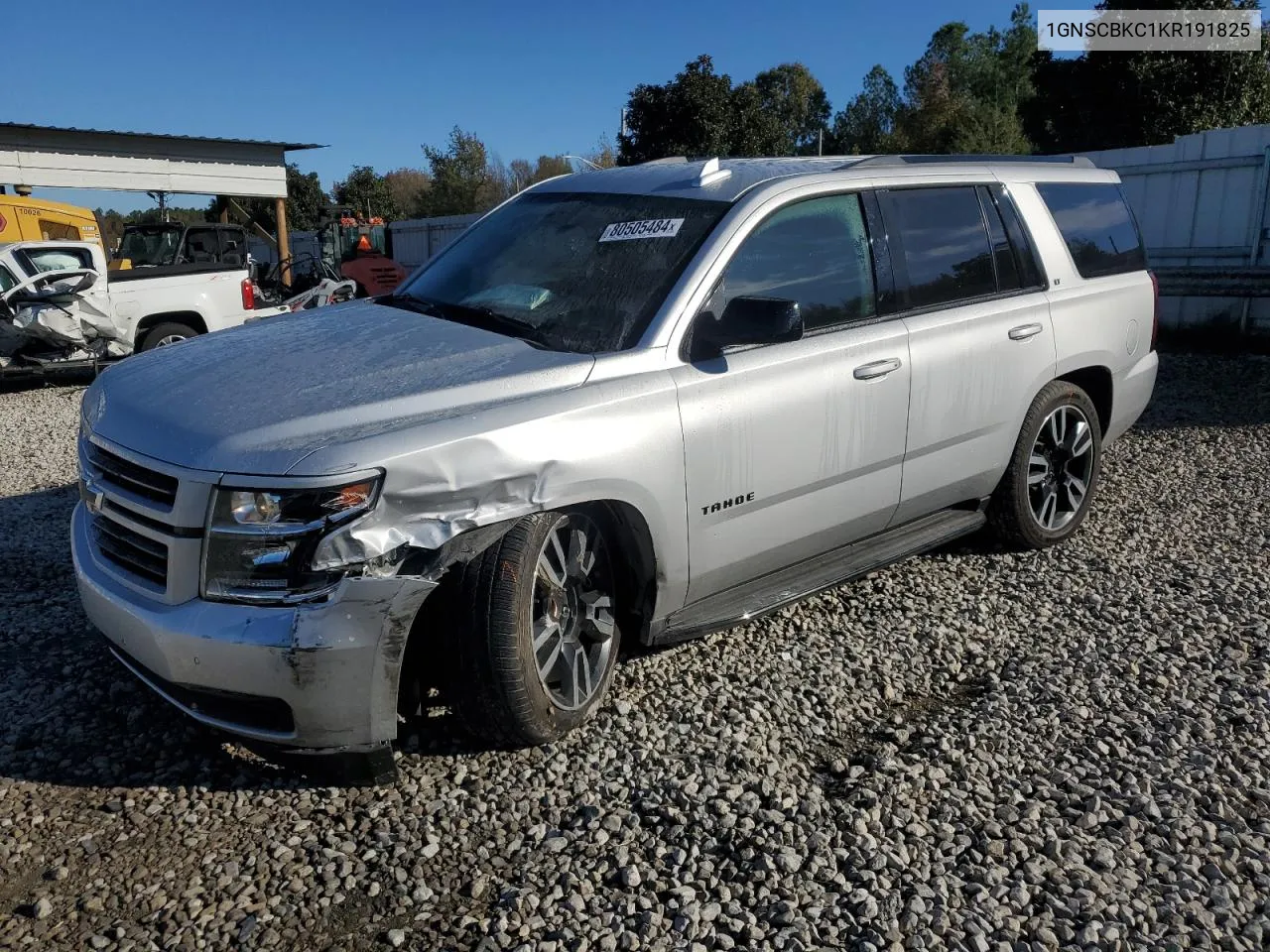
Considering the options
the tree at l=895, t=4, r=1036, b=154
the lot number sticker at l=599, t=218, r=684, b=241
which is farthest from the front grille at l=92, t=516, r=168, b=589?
the tree at l=895, t=4, r=1036, b=154

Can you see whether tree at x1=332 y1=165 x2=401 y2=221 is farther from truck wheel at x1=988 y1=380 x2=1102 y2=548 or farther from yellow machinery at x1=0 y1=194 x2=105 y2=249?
truck wheel at x1=988 y1=380 x2=1102 y2=548

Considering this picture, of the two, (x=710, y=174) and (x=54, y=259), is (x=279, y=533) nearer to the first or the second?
(x=710, y=174)

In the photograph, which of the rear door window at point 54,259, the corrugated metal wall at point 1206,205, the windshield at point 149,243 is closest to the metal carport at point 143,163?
the windshield at point 149,243

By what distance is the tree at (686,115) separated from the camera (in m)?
31.2

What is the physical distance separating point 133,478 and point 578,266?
1.73 metres

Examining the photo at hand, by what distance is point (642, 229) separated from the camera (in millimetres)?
3844

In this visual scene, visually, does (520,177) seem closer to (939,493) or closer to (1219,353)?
(1219,353)

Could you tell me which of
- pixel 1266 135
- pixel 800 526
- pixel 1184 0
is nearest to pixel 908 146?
pixel 1184 0

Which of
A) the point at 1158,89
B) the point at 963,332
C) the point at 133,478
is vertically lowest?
the point at 133,478

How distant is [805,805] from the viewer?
3.04m

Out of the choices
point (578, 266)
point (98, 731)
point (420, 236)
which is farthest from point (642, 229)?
point (420, 236)

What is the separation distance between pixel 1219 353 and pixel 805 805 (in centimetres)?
1019

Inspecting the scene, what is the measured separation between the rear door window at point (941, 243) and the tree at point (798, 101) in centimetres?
4348

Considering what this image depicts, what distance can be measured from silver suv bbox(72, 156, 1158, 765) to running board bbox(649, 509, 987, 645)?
0.02 m
